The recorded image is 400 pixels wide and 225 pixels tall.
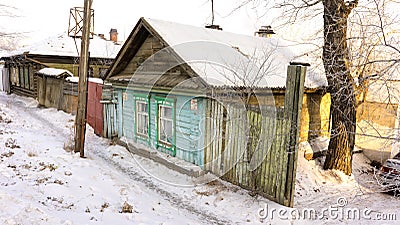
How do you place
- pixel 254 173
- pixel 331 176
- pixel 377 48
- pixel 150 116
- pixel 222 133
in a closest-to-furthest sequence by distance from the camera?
pixel 377 48 < pixel 254 173 < pixel 222 133 < pixel 331 176 < pixel 150 116

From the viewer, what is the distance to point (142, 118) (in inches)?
458

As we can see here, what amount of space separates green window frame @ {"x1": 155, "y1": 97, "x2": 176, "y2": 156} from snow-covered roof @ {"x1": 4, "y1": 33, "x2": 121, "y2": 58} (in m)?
14.4

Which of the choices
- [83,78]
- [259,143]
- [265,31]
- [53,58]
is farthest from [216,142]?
[53,58]

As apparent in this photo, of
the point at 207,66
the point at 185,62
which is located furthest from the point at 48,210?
the point at 207,66

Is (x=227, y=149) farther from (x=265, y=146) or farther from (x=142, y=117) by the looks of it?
(x=142, y=117)

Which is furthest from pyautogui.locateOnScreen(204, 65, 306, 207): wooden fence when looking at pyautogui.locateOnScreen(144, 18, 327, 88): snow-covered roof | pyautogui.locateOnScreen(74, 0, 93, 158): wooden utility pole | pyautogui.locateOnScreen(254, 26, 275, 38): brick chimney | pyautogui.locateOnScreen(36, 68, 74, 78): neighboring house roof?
pyautogui.locateOnScreen(36, 68, 74, 78): neighboring house roof

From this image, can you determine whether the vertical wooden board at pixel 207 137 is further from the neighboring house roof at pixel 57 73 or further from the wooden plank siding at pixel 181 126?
the neighboring house roof at pixel 57 73

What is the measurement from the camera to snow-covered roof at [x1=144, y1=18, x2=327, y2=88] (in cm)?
915

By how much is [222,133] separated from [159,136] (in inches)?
128

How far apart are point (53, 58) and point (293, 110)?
1989 centimetres

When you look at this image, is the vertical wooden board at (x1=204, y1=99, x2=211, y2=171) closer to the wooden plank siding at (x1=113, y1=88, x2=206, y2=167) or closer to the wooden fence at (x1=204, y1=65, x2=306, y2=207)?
the wooden fence at (x1=204, y1=65, x2=306, y2=207)

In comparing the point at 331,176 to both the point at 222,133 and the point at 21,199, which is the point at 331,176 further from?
the point at 21,199

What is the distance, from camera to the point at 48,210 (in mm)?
5422

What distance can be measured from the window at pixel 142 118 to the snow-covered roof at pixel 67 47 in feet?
42.6
